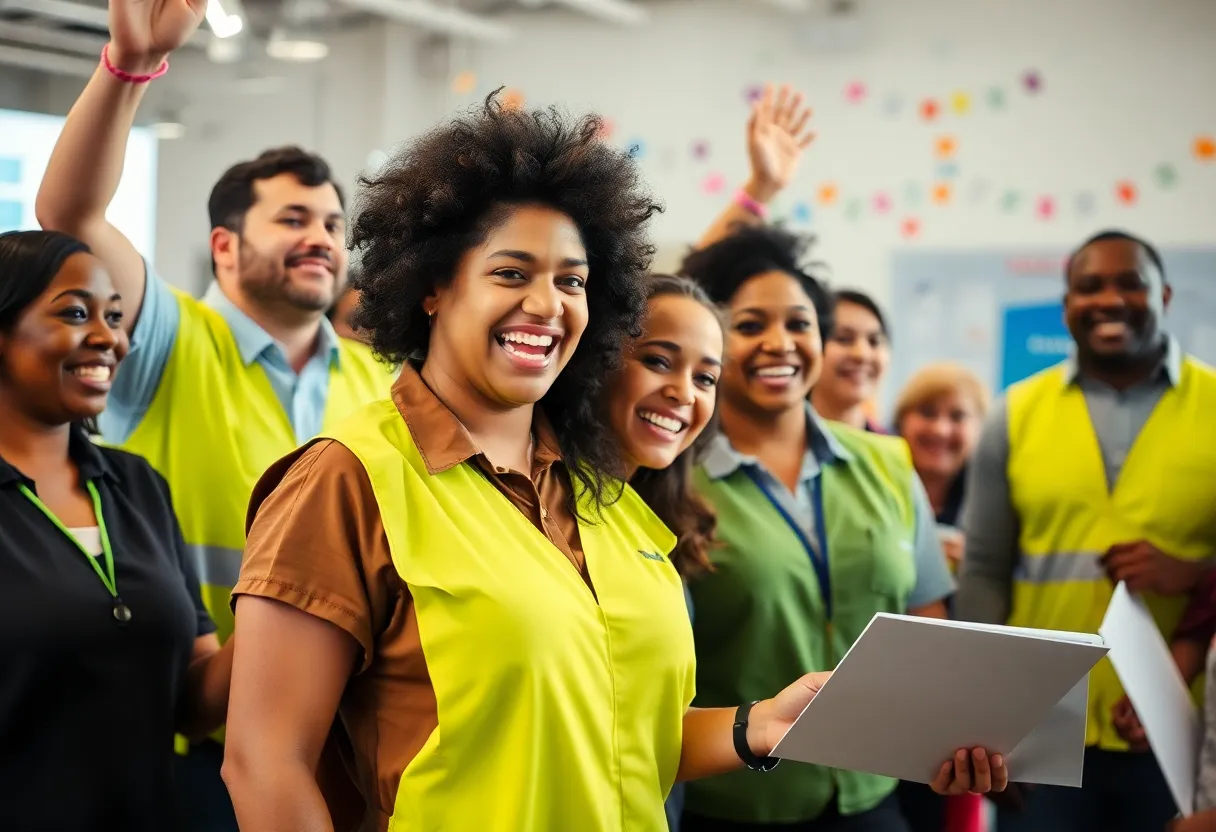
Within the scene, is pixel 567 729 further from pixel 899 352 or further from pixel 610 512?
pixel 899 352

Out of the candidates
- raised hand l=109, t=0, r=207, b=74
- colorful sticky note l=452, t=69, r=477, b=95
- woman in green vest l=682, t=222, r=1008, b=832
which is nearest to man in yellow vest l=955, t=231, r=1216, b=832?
woman in green vest l=682, t=222, r=1008, b=832

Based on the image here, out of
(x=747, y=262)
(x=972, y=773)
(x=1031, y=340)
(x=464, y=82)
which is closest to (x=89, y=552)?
(x=972, y=773)

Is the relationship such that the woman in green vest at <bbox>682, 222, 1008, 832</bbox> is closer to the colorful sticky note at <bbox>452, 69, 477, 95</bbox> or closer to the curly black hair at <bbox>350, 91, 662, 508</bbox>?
the curly black hair at <bbox>350, 91, 662, 508</bbox>

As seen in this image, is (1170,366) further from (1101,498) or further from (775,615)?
(775,615)

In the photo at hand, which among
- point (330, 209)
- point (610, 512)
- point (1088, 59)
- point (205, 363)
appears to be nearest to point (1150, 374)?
point (610, 512)

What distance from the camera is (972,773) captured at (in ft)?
5.94

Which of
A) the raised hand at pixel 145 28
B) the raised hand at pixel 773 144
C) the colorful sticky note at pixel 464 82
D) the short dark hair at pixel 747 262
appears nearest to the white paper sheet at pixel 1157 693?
the short dark hair at pixel 747 262

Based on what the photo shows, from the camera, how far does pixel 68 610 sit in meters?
1.76

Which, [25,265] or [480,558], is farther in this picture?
[25,265]

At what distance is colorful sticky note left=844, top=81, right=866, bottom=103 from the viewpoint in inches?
257

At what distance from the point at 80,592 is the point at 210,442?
664 millimetres

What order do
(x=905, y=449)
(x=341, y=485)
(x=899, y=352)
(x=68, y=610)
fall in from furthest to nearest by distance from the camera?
(x=899, y=352) → (x=905, y=449) → (x=68, y=610) → (x=341, y=485)

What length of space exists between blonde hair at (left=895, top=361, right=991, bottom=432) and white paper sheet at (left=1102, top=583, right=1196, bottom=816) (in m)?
1.71

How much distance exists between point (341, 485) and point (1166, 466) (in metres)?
2.03
